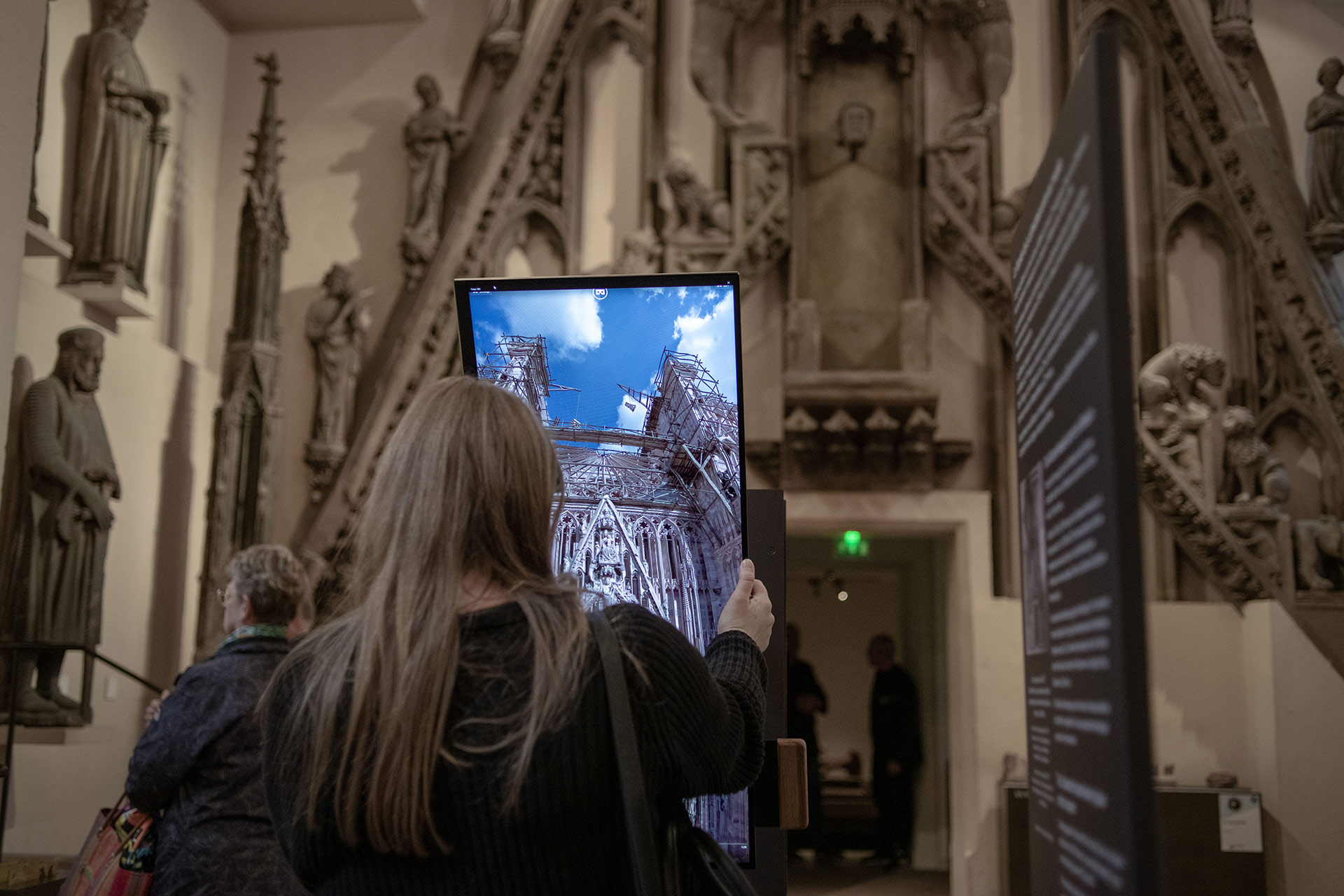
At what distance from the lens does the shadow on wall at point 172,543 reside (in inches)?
258

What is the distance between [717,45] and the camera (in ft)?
23.6

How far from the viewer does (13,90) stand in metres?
3.18

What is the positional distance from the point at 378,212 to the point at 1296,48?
5.49 metres

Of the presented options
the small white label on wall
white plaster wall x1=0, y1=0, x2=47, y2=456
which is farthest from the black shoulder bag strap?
the small white label on wall

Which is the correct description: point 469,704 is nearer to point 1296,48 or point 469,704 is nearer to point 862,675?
point 1296,48

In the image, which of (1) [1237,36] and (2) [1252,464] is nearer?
(2) [1252,464]

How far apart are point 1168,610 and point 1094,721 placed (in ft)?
18.0

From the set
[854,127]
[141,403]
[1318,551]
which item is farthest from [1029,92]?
[141,403]

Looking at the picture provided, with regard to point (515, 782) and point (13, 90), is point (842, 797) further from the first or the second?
point (515, 782)

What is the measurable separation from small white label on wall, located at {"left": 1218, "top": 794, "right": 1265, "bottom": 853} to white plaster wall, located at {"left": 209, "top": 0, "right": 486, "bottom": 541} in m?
5.21

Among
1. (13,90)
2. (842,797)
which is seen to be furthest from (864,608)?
(13,90)

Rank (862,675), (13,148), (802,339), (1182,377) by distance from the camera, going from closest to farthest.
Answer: (13,148) → (1182,377) → (802,339) → (862,675)

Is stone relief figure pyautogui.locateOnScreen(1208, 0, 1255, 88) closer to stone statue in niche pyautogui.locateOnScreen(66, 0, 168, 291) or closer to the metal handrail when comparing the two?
stone statue in niche pyautogui.locateOnScreen(66, 0, 168, 291)

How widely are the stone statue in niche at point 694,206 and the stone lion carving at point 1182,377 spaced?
2.48m
